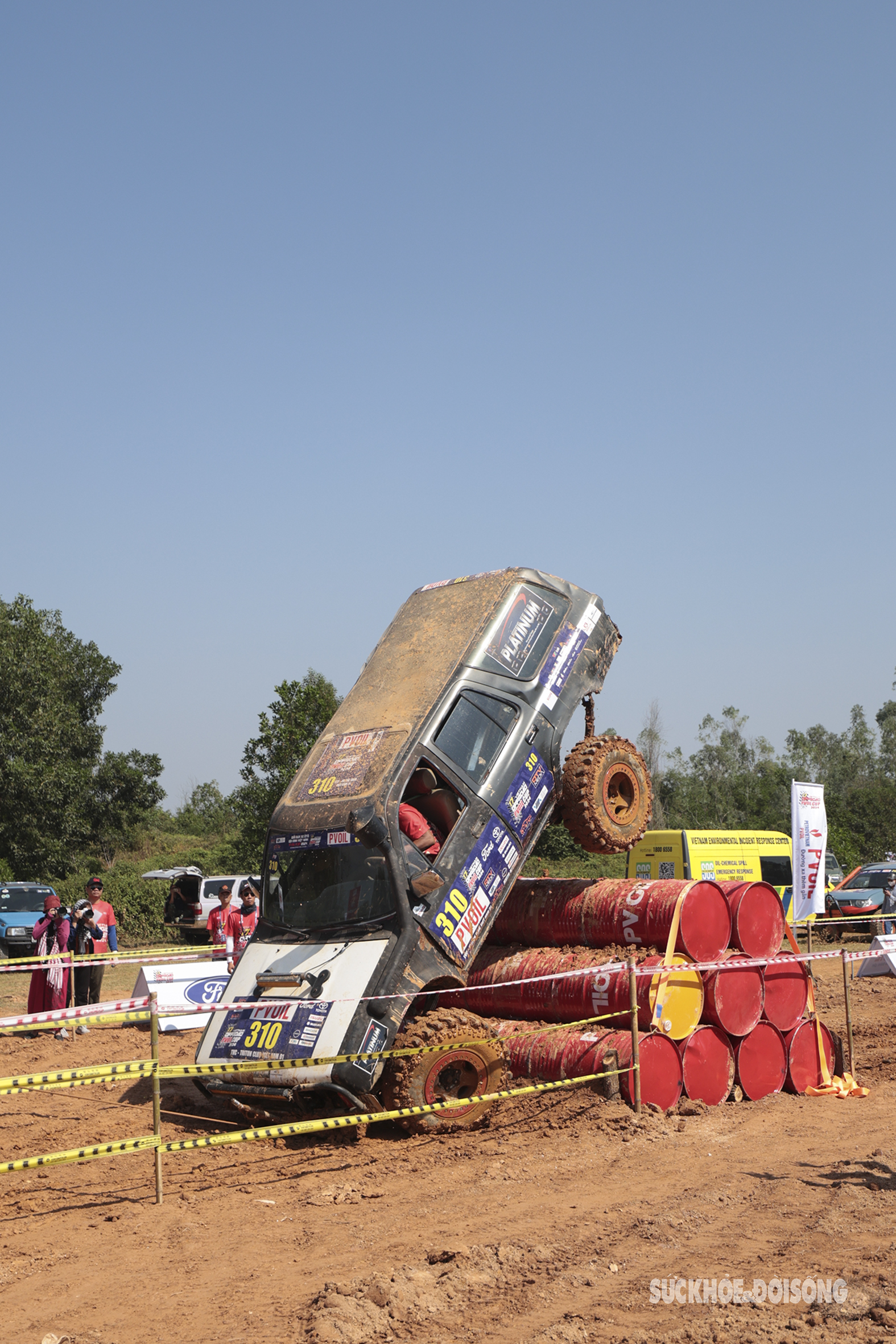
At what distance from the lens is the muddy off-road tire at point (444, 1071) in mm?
7785

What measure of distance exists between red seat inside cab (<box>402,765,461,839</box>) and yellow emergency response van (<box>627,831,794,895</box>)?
11.5m

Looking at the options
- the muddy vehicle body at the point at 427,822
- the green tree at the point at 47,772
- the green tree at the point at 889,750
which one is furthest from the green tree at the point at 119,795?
the green tree at the point at 889,750

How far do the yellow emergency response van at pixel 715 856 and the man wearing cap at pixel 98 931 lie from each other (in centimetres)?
953

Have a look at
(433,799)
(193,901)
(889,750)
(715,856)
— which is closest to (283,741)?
(193,901)

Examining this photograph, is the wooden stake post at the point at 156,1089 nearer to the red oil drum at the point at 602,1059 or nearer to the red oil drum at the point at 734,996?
the red oil drum at the point at 602,1059

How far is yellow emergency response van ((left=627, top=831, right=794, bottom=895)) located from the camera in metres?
20.7

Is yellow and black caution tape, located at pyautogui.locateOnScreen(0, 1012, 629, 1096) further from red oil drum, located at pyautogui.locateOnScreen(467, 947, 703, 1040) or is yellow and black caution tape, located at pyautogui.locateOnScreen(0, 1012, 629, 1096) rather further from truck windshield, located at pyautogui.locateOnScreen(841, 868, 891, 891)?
truck windshield, located at pyautogui.locateOnScreen(841, 868, 891, 891)

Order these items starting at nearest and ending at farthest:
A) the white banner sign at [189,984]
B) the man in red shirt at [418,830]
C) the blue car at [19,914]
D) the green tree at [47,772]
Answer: the man in red shirt at [418,830], the white banner sign at [189,984], the blue car at [19,914], the green tree at [47,772]

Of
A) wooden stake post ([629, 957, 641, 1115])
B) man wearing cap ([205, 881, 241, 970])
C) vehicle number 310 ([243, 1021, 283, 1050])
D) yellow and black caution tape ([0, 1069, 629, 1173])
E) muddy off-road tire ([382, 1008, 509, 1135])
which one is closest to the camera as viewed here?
yellow and black caution tape ([0, 1069, 629, 1173])

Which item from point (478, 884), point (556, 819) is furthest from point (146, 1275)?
point (556, 819)

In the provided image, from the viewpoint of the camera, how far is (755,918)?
954cm

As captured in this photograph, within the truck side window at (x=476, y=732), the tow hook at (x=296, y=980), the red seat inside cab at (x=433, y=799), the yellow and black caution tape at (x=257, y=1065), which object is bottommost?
the yellow and black caution tape at (x=257, y=1065)

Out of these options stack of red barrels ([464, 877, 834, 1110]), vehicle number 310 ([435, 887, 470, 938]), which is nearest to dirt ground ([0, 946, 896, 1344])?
stack of red barrels ([464, 877, 834, 1110])

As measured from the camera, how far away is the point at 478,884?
29.0 ft
